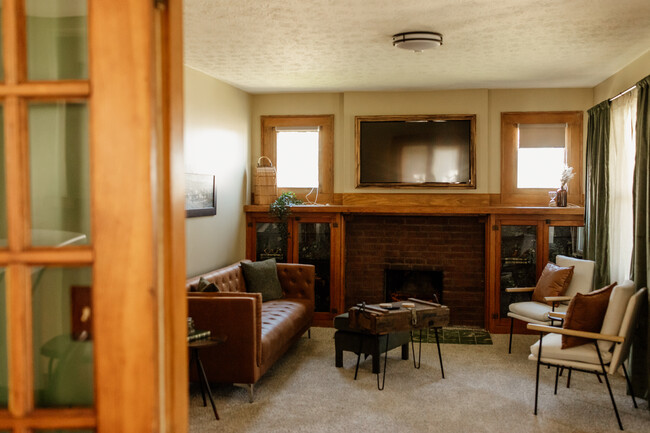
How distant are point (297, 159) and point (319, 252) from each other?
4.17 feet

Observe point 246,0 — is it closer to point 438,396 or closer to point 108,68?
point 108,68

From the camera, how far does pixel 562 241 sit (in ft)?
20.7

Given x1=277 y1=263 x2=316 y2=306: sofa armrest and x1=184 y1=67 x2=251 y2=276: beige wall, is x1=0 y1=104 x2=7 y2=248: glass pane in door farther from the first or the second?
x1=277 y1=263 x2=316 y2=306: sofa armrest

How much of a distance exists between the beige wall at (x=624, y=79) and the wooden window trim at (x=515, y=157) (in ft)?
1.24

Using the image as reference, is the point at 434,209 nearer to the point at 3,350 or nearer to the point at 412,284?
the point at 412,284

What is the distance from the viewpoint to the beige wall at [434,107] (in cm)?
664

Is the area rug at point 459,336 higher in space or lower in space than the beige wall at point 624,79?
lower

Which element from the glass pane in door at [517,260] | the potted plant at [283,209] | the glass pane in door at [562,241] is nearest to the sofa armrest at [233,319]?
the potted plant at [283,209]

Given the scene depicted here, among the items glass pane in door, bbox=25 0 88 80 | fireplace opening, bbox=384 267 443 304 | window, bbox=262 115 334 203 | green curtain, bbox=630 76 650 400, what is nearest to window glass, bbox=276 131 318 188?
window, bbox=262 115 334 203

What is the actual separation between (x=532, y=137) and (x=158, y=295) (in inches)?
250

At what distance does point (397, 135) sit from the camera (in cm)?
683

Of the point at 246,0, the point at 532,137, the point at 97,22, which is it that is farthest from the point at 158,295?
the point at 532,137

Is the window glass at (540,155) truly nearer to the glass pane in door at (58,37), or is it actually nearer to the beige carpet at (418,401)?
the beige carpet at (418,401)

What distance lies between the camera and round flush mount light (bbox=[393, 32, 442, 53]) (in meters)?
4.24
